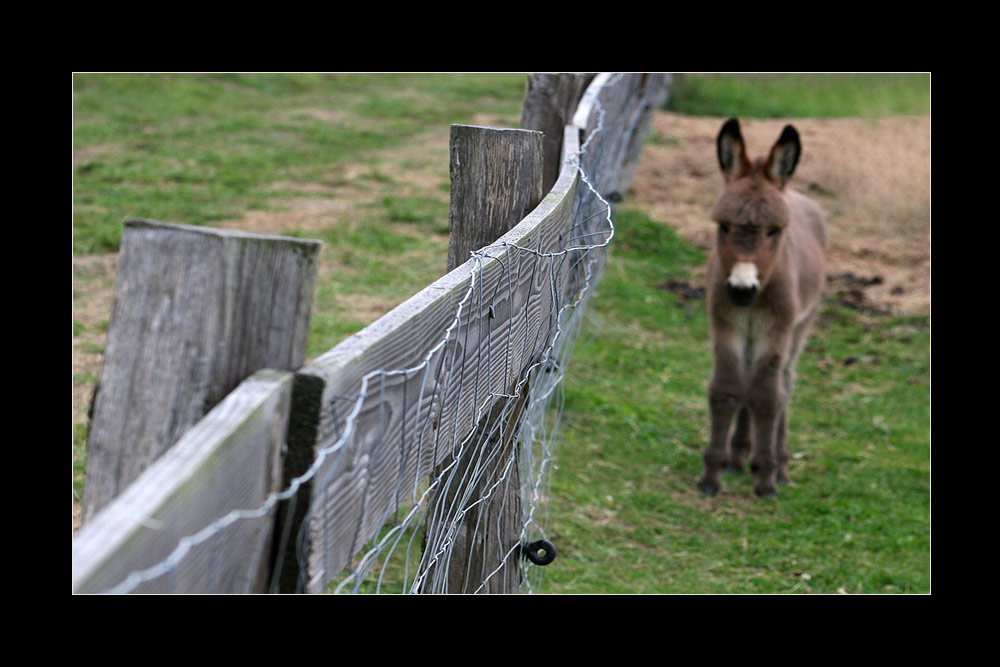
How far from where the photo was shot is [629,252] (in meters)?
8.84

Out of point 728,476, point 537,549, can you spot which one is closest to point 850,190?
point 728,476

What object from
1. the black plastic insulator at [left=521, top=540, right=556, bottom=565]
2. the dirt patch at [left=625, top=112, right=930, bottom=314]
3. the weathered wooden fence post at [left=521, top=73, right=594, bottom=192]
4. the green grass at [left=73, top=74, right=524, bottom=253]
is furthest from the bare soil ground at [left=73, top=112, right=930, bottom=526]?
the black plastic insulator at [left=521, top=540, right=556, bottom=565]

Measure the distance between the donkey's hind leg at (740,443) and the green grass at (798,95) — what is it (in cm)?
964

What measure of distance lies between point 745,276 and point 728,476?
147 centimetres

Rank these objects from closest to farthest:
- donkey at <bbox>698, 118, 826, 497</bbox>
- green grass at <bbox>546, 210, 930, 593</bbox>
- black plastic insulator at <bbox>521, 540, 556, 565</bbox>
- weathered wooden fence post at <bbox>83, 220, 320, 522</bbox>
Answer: weathered wooden fence post at <bbox>83, 220, 320, 522</bbox> → black plastic insulator at <bbox>521, 540, 556, 565</bbox> → green grass at <bbox>546, 210, 930, 593</bbox> → donkey at <bbox>698, 118, 826, 497</bbox>

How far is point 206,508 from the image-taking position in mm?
987

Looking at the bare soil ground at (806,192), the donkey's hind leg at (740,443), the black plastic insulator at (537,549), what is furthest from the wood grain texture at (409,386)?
the bare soil ground at (806,192)

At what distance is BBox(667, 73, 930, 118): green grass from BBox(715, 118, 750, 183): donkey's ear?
32.2ft

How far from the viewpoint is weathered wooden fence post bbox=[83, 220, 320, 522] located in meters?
1.07

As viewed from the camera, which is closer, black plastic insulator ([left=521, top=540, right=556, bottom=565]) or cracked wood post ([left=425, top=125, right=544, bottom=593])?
cracked wood post ([left=425, top=125, right=544, bottom=593])

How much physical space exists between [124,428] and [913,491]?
5.10m

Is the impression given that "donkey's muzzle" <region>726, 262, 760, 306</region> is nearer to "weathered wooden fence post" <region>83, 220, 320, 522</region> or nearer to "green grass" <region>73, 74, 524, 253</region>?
"weathered wooden fence post" <region>83, 220, 320, 522</region>

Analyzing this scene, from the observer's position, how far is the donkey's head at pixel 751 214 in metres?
4.63

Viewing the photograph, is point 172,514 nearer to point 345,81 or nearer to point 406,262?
point 406,262
